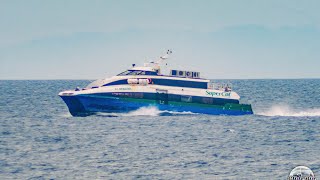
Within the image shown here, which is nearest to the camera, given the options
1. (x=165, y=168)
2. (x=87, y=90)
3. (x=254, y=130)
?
(x=165, y=168)

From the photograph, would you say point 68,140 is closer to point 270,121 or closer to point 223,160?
point 223,160

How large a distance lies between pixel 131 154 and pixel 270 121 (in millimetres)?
30154

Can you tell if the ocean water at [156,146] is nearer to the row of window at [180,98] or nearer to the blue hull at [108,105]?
the blue hull at [108,105]

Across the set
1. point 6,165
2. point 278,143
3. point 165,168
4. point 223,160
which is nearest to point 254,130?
point 278,143

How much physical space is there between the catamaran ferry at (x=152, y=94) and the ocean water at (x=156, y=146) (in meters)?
1.08

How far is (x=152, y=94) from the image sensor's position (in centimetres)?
6438

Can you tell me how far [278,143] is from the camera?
1869 inches

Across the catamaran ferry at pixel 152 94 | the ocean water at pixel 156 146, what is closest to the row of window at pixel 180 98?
the catamaran ferry at pixel 152 94

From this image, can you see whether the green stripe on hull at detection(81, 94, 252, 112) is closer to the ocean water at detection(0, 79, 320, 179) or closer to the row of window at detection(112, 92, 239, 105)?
the row of window at detection(112, 92, 239, 105)

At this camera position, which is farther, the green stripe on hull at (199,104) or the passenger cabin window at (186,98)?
the passenger cabin window at (186,98)

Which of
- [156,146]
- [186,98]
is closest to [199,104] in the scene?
[186,98]

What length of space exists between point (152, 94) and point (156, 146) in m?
20.0

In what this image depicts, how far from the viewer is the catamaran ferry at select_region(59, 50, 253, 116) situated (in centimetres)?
6338

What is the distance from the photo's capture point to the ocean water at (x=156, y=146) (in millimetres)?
34781
